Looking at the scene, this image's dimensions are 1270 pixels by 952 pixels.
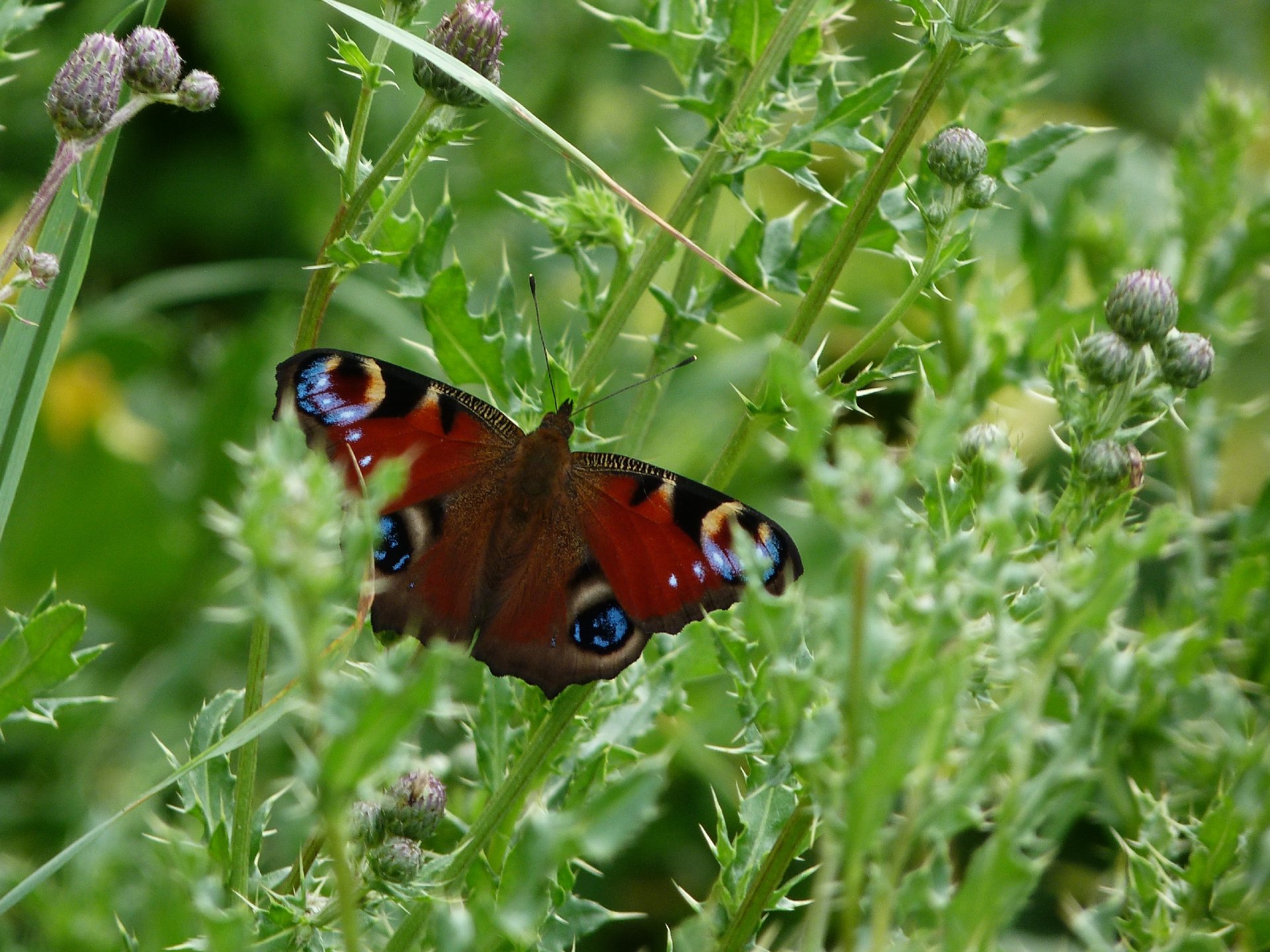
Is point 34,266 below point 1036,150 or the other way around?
below

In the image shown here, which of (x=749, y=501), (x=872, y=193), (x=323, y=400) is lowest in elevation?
(x=749, y=501)

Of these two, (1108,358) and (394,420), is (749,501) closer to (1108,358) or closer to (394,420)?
(394,420)

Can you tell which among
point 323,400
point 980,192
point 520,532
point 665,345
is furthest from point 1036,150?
point 323,400

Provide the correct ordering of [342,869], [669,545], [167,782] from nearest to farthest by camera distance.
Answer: [342,869] < [167,782] < [669,545]

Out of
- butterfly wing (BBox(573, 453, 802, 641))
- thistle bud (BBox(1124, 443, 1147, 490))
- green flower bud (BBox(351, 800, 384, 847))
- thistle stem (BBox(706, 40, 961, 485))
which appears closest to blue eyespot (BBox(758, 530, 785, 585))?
butterfly wing (BBox(573, 453, 802, 641))

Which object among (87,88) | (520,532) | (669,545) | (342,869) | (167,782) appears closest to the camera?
(342,869)

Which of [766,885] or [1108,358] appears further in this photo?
[1108,358]

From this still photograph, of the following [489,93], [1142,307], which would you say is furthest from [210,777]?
[1142,307]

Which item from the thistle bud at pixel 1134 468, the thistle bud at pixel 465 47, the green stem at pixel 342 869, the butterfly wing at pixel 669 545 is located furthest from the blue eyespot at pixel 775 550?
the green stem at pixel 342 869
